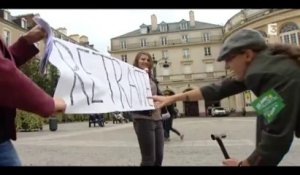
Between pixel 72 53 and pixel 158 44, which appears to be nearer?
pixel 72 53

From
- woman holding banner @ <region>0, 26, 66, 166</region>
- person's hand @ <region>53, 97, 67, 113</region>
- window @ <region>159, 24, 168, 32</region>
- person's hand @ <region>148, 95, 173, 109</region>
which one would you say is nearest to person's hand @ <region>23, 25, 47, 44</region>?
woman holding banner @ <region>0, 26, 66, 166</region>

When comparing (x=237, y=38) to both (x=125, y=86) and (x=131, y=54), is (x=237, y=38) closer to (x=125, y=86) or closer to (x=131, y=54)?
(x=125, y=86)

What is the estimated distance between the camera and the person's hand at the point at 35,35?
2373 millimetres

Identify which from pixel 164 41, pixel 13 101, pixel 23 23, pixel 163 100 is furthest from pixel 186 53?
pixel 13 101

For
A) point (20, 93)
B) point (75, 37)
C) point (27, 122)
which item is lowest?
point (27, 122)

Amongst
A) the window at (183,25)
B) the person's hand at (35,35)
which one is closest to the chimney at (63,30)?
the window at (183,25)

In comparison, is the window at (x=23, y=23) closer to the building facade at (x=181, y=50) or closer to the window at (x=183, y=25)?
the building facade at (x=181, y=50)

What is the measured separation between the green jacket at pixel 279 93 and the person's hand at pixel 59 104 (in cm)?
89

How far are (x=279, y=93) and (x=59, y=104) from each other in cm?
100

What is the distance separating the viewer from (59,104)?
1922 millimetres

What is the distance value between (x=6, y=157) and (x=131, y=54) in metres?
70.0

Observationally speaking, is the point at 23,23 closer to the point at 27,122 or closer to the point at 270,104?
the point at 27,122
